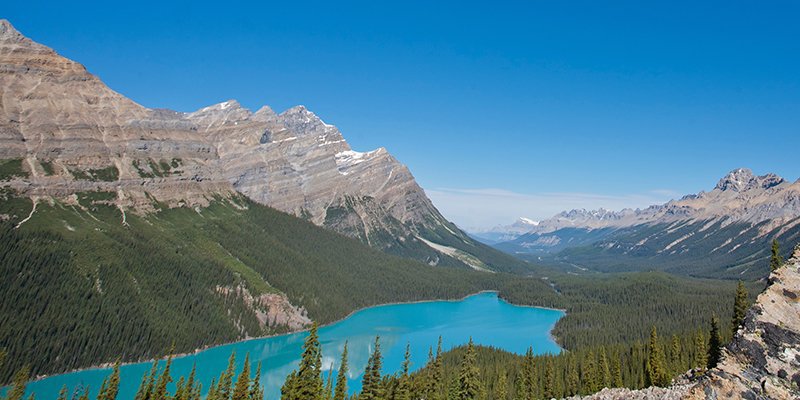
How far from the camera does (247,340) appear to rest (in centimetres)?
15262

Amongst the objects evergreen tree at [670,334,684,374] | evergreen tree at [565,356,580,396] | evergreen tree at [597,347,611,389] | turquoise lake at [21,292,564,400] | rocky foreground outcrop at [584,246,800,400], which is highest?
rocky foreground outcrop at [584,246,800,400]

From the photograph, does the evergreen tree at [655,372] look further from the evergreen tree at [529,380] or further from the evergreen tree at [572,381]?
the evergreen tree at [529,380]

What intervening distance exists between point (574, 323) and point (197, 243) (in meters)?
143

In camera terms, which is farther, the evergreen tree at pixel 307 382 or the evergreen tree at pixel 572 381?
the evergreen tree at pixel 572 381

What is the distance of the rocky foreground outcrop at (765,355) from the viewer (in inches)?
1106

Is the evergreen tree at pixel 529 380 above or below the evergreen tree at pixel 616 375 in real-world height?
below

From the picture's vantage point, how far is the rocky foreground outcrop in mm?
28094

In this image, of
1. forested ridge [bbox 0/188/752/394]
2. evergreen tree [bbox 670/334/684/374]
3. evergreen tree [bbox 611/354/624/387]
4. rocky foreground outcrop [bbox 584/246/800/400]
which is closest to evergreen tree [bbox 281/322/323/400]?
rocky foreground outcrop [bbox 584/246/800/400]

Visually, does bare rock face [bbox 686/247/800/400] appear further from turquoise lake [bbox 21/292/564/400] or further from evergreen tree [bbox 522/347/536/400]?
turquoise lake [bbox 21/292/564/400]

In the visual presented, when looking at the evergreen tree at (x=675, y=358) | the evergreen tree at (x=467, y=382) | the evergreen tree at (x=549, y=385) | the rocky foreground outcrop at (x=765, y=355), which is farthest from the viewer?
the evergreen tree at (x=675, y=358)

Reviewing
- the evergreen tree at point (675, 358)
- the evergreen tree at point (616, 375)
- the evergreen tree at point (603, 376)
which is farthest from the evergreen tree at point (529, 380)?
the evergreen tree at point (675, 358)

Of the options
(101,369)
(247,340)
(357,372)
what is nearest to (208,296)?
(247,340)

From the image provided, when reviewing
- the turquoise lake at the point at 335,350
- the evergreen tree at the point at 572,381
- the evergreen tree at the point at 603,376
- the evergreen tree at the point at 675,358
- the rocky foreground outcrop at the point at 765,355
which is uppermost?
the rocky foreground outcrop at the point at 765,355

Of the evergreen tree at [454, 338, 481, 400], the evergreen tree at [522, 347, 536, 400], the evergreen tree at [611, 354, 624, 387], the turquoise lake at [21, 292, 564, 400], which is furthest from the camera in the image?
the turquoise lake at [21, 292, 564, 400]
